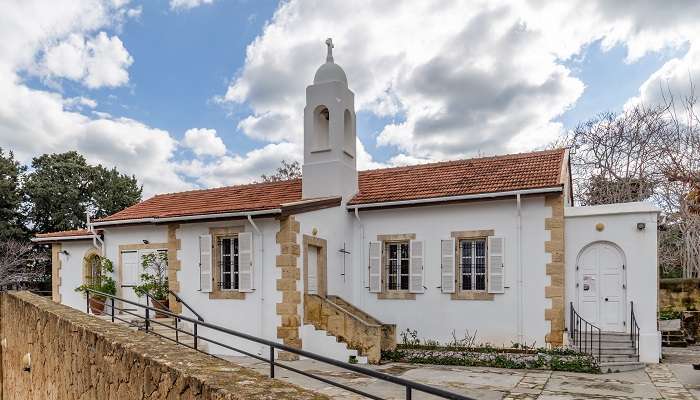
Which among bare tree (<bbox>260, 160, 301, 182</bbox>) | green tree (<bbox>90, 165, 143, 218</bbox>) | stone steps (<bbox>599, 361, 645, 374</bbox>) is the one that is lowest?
stone steps (<bbox>599, 361, 645, 374</bbox>)

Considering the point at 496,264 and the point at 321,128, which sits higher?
the point at 321,128

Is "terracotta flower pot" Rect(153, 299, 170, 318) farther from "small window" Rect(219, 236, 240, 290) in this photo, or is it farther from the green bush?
the green bush

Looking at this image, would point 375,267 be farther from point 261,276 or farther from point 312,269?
point 261,276

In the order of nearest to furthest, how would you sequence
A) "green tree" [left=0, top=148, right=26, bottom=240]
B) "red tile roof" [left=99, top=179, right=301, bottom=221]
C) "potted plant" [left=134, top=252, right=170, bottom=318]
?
1. "potted plant" [left=134, top=252, right=170, bottom=318]
2. "red tile roof" [left=99, top=179, right=301, bottom=221]
3. "green tree" [left=0, top=148, right=26, bottom=240]

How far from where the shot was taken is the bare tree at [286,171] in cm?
3092

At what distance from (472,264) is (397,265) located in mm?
1937

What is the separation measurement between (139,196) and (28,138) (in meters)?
8.78

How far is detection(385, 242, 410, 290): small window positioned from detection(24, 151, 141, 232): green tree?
2470 centimetres

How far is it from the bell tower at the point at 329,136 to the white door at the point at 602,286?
6.01m

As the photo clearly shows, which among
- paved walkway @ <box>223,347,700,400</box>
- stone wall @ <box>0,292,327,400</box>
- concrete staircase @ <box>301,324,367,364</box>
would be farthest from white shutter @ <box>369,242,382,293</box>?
stone wall @ <box>0,292,327,400</box>

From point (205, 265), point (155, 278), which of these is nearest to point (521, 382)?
point (205, 265)

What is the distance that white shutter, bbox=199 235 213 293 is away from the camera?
38.2ft

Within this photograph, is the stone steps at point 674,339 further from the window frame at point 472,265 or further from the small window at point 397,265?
the small window at point 397,265

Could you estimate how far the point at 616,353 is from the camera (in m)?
10.2
